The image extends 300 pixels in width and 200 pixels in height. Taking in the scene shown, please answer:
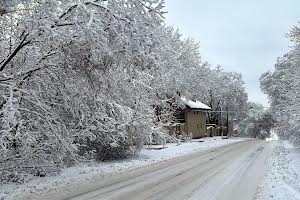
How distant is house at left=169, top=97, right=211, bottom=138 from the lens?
53900mm

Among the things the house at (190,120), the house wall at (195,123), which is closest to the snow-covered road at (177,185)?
the house at (190,120)

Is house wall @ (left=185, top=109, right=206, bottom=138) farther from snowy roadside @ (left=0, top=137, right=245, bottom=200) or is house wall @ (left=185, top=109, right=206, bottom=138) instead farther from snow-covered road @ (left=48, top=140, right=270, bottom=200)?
snow-covered road @ (left=48, top=140, right=270, bottom=200)

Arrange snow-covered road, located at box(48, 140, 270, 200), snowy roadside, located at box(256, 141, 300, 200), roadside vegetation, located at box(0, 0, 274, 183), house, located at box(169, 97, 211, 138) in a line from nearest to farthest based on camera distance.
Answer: roadside vegetation, located at box(0, 0, 274, 183) → snowy roadside, located at box(256, 141, 300, 200) → snow-covered road, located at box(48, 140, 270, 200) → house, located at box(169, 97, 211, 138)

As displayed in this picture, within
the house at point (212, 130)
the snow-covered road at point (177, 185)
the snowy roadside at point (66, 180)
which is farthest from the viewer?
the house at point (212, 130)

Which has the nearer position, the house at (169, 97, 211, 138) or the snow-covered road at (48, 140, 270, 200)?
the snow-covered road at (48, 140, 270, 200)

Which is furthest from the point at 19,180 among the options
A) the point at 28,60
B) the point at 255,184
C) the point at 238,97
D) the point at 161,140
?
the point at 238,97

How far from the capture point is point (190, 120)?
58094 mm

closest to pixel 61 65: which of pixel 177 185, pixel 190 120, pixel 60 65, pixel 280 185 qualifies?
pixel 60 65

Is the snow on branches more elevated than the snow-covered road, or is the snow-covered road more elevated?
the snow on branches

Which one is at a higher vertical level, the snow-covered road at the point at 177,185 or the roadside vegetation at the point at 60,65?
the roadside vegetation at the point at 60,65

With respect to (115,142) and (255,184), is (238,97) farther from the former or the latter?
(255,184)

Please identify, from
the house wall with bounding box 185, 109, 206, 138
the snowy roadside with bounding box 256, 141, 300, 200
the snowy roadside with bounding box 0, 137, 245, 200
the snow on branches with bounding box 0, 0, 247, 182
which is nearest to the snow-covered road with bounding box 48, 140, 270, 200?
the snowy roadside with bounding box 256, 141, 300, 200

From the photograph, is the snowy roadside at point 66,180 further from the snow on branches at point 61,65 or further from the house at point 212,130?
the house at point 212,130

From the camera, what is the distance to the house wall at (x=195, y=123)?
57094mm
